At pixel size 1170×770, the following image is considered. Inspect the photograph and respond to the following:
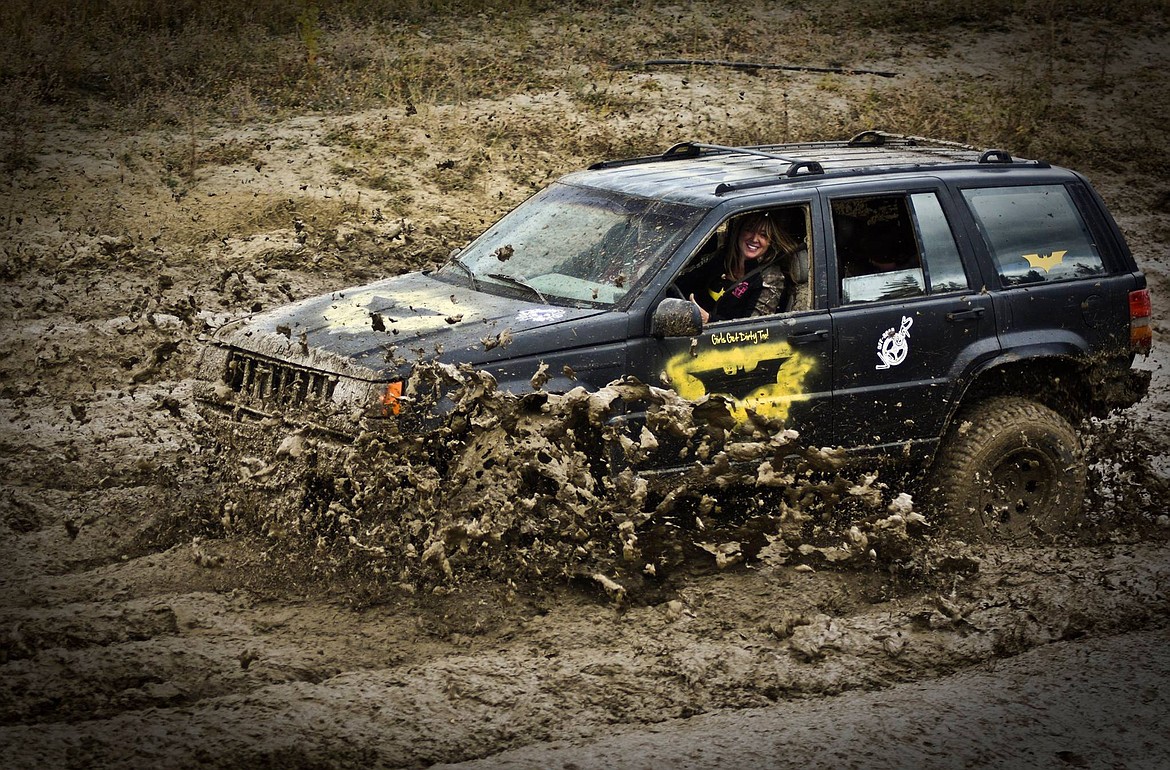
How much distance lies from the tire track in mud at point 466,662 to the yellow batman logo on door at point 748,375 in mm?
817

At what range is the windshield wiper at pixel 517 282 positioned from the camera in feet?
20.1

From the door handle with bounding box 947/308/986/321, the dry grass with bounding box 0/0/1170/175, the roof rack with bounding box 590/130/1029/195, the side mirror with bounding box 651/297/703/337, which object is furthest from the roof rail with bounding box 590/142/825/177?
the dry grass with bounding box 0/0/1170/175

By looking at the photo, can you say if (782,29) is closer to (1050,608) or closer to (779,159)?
(779,159)

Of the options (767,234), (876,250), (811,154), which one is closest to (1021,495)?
(876,250)

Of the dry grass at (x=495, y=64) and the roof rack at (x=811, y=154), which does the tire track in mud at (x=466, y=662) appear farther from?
the dry grass at (x=495, y=64)

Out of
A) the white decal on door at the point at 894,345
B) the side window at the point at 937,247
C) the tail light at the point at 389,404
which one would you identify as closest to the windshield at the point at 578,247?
the tail light at the point at 389,404

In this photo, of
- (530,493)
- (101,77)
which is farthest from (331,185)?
(530,493)

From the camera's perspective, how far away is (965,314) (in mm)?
6430

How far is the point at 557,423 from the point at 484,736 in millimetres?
1526

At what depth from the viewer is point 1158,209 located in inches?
562

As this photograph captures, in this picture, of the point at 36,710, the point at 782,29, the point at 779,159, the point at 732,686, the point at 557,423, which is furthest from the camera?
the point at 782,29

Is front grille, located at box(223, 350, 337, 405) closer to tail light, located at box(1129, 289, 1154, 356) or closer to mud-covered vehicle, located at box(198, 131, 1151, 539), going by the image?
mud-covered vehicle, located at box(198, 131, 1151, 539)

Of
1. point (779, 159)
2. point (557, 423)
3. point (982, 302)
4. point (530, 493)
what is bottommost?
point (530, 493)

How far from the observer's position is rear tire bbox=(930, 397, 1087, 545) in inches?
258
